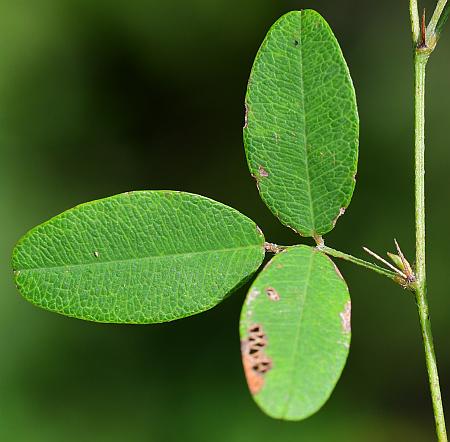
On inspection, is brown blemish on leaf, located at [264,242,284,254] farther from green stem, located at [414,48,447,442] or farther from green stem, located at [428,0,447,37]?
green stem, located at [428,0,447,37]

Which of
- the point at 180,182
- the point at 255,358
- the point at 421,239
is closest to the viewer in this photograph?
the point at 255,358

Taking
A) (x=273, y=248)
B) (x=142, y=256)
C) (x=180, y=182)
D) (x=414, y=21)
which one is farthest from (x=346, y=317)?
(x=180, y=182)

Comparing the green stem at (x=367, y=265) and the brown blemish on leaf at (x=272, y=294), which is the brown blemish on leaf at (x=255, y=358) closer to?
the brown blemish on leaf at (x=272, y=294)

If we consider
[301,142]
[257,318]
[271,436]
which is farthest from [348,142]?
[271,436]

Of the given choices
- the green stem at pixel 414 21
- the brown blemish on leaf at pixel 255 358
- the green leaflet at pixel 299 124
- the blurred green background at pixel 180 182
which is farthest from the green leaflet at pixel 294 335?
the blurred green background at pixel 180 182

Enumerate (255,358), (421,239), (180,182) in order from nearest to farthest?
(255,358), (421,239), (180,182)

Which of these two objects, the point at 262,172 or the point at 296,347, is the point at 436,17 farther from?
the point at 296,347

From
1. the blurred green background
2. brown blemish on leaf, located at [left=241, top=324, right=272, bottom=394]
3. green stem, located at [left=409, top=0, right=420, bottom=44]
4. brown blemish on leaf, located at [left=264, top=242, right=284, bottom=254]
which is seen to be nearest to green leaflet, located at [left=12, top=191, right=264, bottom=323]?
brown blemish on leaf, located at [left=264, top=242, right=284, bottom=254]

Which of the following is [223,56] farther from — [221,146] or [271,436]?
[271,436]

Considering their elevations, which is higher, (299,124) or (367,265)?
(299,124)
